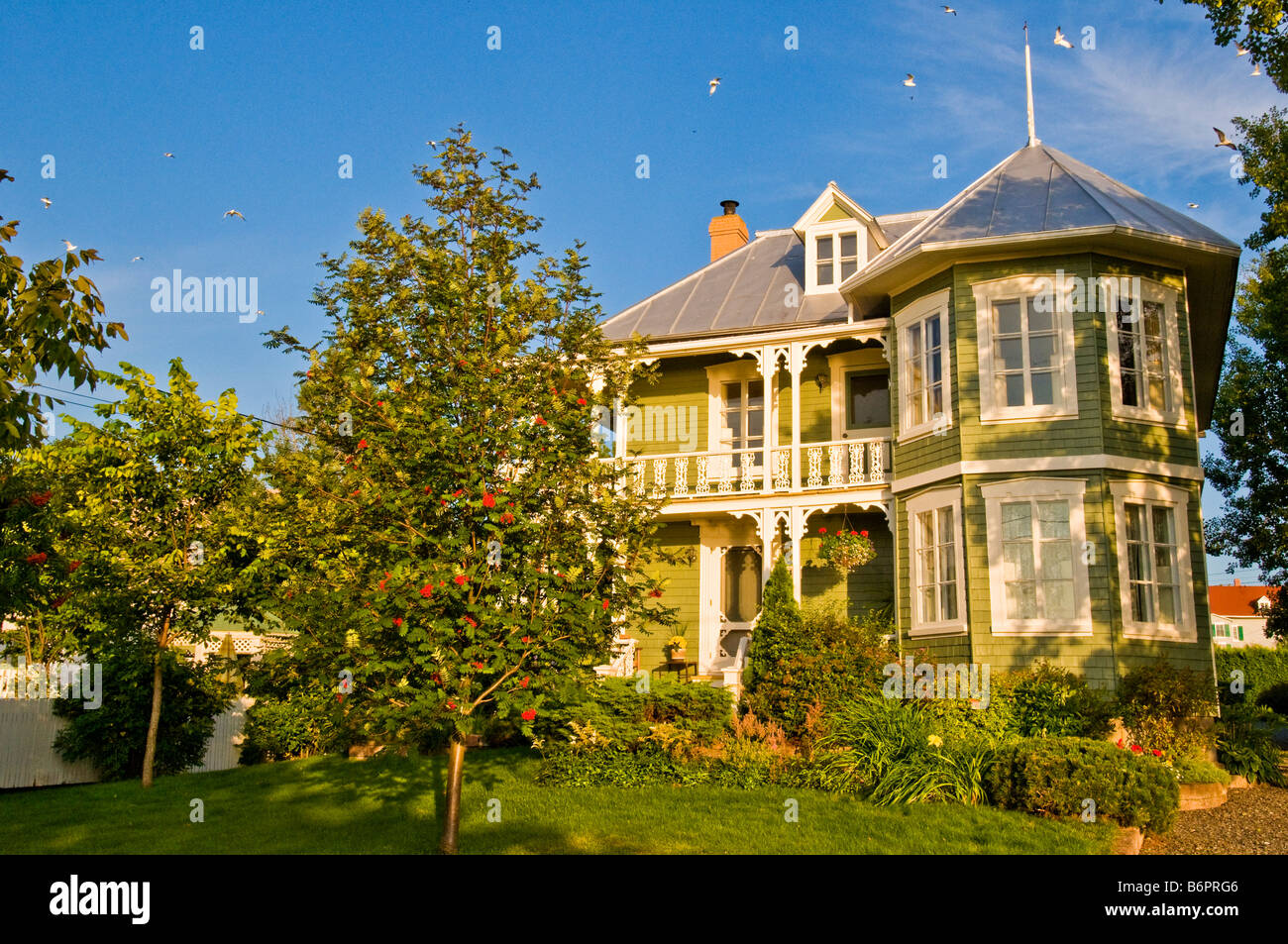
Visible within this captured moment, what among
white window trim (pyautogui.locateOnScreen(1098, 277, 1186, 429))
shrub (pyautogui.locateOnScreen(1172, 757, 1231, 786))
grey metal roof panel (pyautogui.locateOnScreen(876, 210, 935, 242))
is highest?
grey metal roof panel (pyautogui.locateOnScreen(876, 210, 935, 242))

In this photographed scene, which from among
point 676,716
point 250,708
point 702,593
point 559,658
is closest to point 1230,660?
point 702,593

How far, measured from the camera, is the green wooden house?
601 inches

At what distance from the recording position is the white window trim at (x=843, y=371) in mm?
19422

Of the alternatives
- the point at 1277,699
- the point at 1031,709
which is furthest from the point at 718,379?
the point at 1277,699

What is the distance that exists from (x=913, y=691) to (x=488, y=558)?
7995mm

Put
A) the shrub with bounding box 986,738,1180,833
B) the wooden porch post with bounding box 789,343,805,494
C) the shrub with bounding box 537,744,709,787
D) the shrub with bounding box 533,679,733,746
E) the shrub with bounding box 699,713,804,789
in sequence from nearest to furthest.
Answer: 1. the shrub with bounding box 986,738,1180,833
2. the shrub with bounding box 699,713,804,789
3. the shrub with bounding box 537,744,709,787
4. the shrub with bounding box 533,679,733,746
5. the wooden porch post with bounding box 789,343,805,494

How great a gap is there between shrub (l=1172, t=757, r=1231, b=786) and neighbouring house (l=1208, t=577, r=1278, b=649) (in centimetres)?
4226

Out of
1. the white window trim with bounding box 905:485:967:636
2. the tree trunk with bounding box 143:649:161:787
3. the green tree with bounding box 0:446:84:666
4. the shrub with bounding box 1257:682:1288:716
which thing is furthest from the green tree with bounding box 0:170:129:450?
the shrub with bounding box 1257:682:1288:716

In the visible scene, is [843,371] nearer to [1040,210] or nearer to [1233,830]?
[1040,210]

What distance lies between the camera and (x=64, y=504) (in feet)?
48.3

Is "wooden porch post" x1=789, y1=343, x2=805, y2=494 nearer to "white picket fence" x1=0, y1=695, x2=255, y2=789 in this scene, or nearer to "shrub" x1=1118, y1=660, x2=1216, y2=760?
"shrub" x1=1118, y1=660, x2=1216, y2=760

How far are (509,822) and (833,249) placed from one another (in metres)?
13.3

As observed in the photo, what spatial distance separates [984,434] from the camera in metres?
16.0
